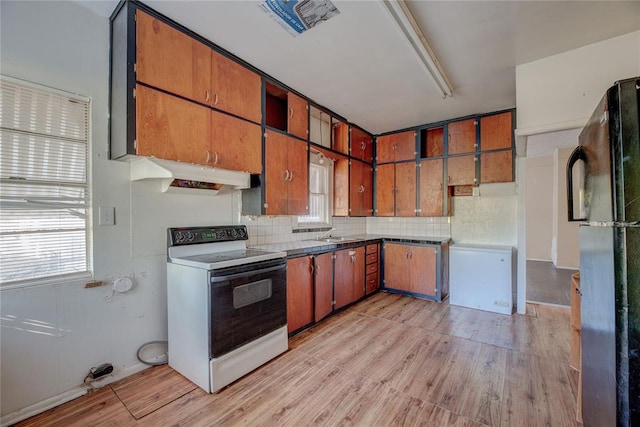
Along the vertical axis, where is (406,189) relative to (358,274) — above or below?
above

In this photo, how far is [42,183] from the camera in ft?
5.67

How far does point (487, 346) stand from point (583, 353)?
4.15ft

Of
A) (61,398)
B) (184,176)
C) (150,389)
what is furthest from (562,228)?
(61,398)

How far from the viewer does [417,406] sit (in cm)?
178

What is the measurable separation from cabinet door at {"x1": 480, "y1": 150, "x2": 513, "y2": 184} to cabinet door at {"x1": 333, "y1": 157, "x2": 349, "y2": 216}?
6.17ft

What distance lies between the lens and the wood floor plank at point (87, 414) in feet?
5.29

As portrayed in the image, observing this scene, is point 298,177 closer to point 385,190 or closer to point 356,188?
point 356,188

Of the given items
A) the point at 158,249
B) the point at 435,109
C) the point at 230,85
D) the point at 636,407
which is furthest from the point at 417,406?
the point at 435,109

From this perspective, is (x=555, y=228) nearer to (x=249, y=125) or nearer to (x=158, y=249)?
(x=249, y=125)

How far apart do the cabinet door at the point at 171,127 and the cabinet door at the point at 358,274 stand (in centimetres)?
231

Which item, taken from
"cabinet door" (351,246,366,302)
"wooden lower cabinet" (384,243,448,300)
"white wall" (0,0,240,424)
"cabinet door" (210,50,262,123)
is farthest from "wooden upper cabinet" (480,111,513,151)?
"white wall" (0,0,240,424)

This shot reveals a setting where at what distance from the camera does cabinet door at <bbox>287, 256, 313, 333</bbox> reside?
2.67 meters

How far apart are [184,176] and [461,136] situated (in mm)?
3673

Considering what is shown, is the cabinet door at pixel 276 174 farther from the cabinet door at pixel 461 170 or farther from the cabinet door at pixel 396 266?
the cabinet door at pixel 461 170
